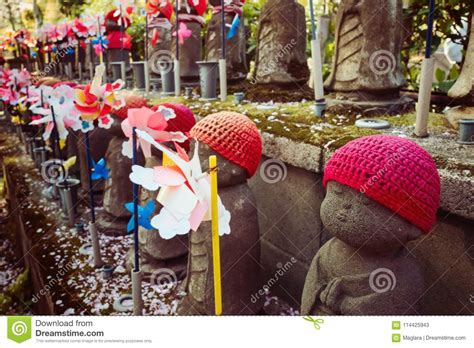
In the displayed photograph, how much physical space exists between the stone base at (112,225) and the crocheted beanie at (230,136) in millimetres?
884

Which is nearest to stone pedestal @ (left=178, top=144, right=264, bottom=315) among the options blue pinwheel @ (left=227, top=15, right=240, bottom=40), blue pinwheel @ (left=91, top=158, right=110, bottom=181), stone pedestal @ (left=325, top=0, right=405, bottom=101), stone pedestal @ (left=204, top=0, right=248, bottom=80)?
blue pinwheel @ (left=91, top=158, right=110, bottom=181)

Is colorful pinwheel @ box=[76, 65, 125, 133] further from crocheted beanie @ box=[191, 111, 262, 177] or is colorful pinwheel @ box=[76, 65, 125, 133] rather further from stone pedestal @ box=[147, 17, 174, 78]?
stone pedestal @ box=[147, 17, 174, 78]

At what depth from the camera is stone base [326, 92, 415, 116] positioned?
4.99 ft

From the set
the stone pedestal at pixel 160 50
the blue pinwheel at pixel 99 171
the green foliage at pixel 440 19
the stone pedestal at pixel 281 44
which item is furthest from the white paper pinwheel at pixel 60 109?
the green foliage at pixel 440 19

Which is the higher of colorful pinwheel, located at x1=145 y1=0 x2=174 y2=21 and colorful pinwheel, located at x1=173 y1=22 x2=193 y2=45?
colorful pinwheel, located at x1=145 y1=0 x2=174 y2=21

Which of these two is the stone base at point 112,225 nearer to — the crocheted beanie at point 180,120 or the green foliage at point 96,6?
the crocheted beanie at point 180,120

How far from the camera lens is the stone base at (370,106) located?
4.99 ft

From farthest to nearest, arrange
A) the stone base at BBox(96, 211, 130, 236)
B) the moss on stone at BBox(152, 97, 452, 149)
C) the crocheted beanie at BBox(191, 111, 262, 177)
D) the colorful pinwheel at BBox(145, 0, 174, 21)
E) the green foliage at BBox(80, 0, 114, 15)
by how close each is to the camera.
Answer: the green foliage at BBox(80, 0, 114, 15), the colorful pinwheel at BBox(145, 0, 174, 21), the stone base at BBox(96, 211, 130, 236), the moss on stone at BBox(152, 97, 452, 149), the crocheted beanie at BBox(191, 111, 262, 177)

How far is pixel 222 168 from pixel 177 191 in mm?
342

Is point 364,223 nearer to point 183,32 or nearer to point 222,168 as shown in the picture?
point 222,168

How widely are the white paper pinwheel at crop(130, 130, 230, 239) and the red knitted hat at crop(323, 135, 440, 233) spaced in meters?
0.28

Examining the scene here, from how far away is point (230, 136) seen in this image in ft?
3.59
